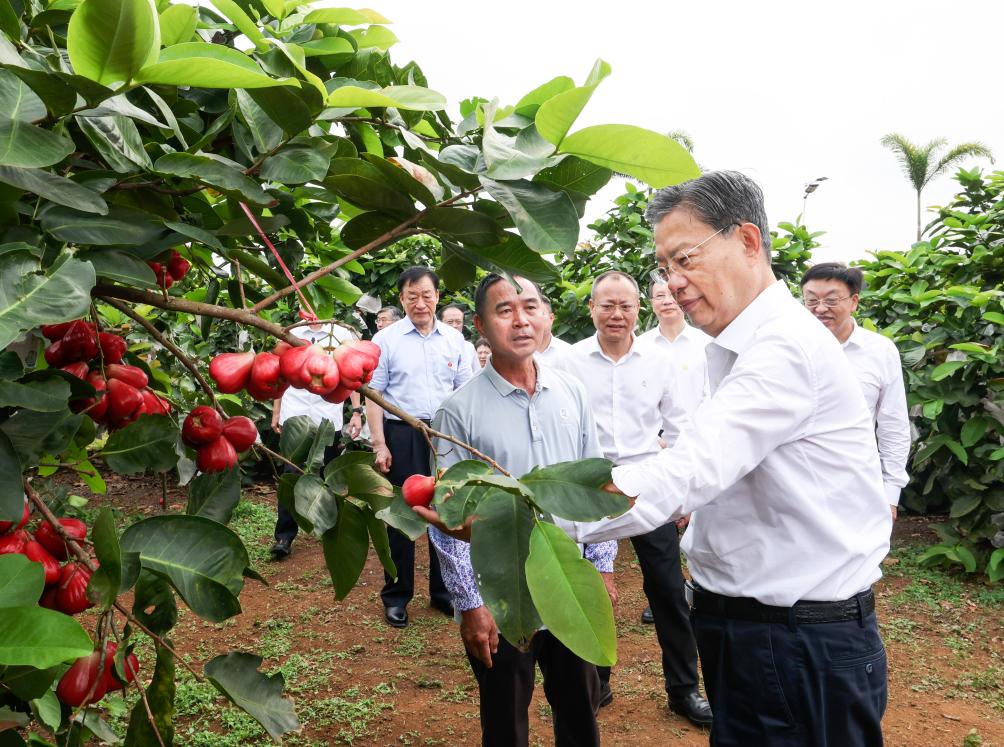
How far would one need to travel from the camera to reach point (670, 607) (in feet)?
12.7

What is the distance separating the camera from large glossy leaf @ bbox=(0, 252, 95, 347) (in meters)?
0.79

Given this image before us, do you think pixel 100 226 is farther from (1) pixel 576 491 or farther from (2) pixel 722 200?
(2) pixel 722 200

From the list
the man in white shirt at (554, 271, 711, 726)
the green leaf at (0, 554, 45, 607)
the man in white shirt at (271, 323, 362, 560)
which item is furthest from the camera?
the man in white shirt at (271, 323, 362, 560)

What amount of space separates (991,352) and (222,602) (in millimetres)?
5003

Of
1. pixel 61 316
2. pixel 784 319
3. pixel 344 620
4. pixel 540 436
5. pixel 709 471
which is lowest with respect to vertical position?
pixel 344 620

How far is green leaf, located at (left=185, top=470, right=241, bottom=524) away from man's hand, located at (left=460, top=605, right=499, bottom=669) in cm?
134

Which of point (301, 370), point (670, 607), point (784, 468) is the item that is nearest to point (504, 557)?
point (301, 370)

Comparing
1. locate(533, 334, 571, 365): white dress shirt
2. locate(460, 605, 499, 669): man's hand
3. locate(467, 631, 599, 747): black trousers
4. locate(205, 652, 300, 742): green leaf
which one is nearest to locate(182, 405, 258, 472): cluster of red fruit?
locate(205, 652, 300, 742): green leaf

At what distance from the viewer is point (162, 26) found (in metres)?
1.09

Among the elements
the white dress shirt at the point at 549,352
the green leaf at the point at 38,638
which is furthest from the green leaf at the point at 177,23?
the white dress shirt at the point at 549,352

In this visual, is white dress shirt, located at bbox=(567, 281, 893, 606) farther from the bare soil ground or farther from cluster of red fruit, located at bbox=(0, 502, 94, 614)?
the bare soil ground

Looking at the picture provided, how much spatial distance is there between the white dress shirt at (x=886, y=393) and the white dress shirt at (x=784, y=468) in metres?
2.78

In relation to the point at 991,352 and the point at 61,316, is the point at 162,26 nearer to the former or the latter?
the point at 61,316

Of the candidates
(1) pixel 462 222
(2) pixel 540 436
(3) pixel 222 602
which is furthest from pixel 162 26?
(2) pixel 540 436
